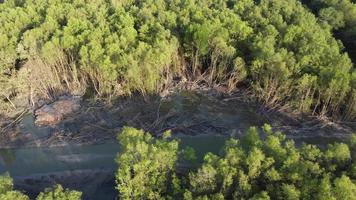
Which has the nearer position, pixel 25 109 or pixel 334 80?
pixel 334 80

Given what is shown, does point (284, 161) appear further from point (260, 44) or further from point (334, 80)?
point (260, 44)

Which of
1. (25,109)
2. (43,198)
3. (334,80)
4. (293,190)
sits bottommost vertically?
(25,109)

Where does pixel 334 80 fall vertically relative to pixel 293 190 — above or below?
above

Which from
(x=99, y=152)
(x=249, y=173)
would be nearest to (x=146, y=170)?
(x=249, y=173)

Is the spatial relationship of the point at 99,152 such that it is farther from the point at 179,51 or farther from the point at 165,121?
the point at 179,51

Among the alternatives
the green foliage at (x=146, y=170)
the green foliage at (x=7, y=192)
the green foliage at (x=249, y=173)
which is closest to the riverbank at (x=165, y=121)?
the green foliage at (x=146, y=170)

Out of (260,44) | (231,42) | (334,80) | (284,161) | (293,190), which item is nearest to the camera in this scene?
(293,190)

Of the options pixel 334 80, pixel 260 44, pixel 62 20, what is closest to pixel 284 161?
pixel 334 80
